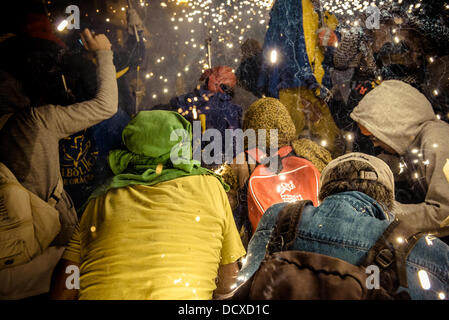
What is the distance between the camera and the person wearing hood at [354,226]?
35.0 inches

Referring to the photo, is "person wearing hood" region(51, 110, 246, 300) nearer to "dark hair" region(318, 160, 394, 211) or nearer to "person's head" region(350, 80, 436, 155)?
"dark hair" region(318, 160, 394, 211)

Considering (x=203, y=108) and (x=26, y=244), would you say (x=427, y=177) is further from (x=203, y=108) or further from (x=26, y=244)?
(x=26, y=244)

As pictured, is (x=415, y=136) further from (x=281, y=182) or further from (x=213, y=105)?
(x=213, y=105)

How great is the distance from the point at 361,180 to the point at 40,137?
5.46 feet

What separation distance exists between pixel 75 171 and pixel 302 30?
1.73 meters

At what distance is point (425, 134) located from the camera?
5.00 ft

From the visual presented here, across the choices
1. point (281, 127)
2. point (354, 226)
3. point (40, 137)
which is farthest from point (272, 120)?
point (40, 137)

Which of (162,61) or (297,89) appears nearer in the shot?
(162,61)

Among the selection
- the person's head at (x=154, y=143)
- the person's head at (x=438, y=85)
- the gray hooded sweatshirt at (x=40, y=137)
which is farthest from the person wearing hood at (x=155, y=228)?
the person's head at (x=438, y=85)

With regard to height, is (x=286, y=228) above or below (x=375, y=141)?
below

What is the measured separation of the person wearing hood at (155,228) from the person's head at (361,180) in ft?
1.89

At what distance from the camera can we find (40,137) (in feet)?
4.77
